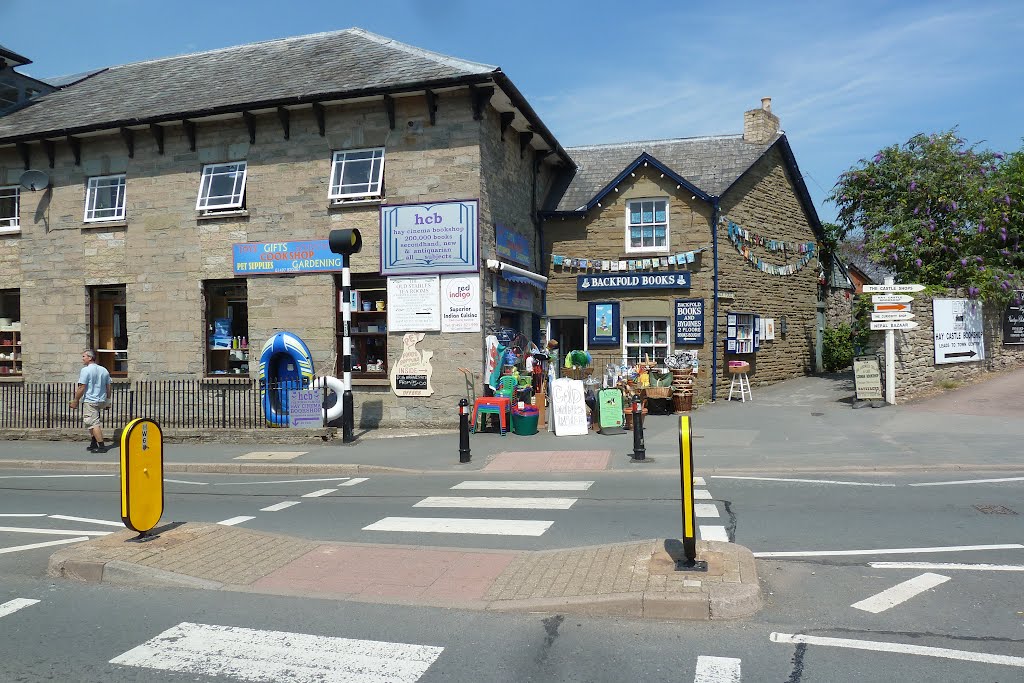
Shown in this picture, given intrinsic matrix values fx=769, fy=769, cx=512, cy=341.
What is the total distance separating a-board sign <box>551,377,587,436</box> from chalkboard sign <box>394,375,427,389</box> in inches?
112

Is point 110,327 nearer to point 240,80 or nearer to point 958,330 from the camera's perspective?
point 240,80

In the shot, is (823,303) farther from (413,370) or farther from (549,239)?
(413,370)

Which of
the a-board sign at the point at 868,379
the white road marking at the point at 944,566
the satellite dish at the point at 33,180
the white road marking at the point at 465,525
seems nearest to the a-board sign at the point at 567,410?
the a-board sign at the point at 868,379

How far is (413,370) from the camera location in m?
15.8

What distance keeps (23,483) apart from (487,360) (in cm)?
814

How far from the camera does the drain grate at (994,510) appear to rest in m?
7.61

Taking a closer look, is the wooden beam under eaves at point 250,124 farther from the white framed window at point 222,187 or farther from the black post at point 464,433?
the black post at point 464,433

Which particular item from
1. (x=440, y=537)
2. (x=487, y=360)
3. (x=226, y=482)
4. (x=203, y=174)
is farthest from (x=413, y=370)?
(x=440, y=537)

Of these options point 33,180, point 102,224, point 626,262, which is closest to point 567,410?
point 626,262

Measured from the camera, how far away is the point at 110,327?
18531 mm

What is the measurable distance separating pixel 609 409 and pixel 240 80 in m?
11.6

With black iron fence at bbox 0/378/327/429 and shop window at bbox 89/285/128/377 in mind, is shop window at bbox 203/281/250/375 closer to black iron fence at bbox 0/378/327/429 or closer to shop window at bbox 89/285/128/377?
black iron fence at bbox 0/378/327/429

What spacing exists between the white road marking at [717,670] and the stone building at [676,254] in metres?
15.2

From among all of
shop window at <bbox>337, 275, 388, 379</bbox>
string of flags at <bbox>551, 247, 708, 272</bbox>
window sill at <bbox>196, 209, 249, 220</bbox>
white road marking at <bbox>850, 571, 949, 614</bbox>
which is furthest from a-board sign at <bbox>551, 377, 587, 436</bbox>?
white road marking at <bbox>850, 571, 949, 614</bbox>
